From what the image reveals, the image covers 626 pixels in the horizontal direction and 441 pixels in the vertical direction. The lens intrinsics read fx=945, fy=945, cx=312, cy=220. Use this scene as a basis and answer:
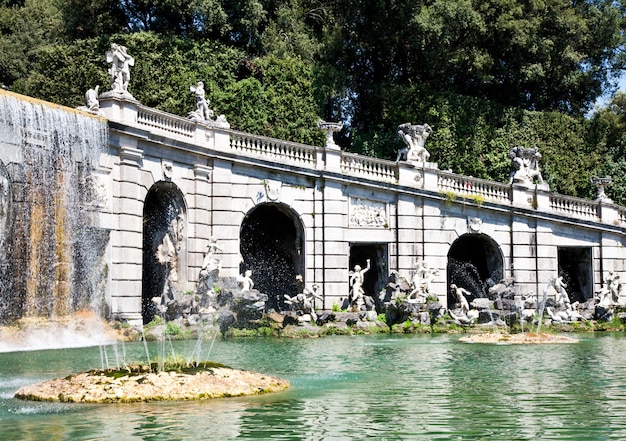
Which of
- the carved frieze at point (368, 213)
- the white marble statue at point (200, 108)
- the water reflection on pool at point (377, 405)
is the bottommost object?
the water reflection on pool at point (377, 405)

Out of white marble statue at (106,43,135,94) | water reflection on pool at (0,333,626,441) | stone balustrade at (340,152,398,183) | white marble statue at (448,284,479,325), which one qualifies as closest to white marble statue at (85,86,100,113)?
white marble statue at (106,43,135,94)

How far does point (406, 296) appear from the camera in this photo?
31.5 metres

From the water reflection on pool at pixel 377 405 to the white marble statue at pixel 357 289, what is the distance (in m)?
11.5

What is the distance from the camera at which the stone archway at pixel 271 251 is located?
109 ft

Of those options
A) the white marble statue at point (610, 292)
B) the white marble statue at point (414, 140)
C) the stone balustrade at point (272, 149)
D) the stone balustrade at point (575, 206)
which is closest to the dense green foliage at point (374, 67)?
the stone balustrade at point (272, 149)

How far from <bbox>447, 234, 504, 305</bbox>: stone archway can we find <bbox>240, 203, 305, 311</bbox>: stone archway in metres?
6.35

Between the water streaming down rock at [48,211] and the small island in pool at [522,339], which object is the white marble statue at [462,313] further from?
the water streaming down rock at [48,211]

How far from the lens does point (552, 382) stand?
14.7 m

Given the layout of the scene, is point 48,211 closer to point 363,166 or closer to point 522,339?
point 363,166

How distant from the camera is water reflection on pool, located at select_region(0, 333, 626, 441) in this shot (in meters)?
10.3

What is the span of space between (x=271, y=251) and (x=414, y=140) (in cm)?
649

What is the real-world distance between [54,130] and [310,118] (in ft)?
53.5

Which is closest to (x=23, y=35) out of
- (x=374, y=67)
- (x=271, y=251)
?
(x=374, y=67)

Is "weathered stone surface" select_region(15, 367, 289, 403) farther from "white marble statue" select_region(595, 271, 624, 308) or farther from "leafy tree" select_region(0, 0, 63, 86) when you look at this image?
A: "leafy tree" select_region(0, 0, 63, 86)
